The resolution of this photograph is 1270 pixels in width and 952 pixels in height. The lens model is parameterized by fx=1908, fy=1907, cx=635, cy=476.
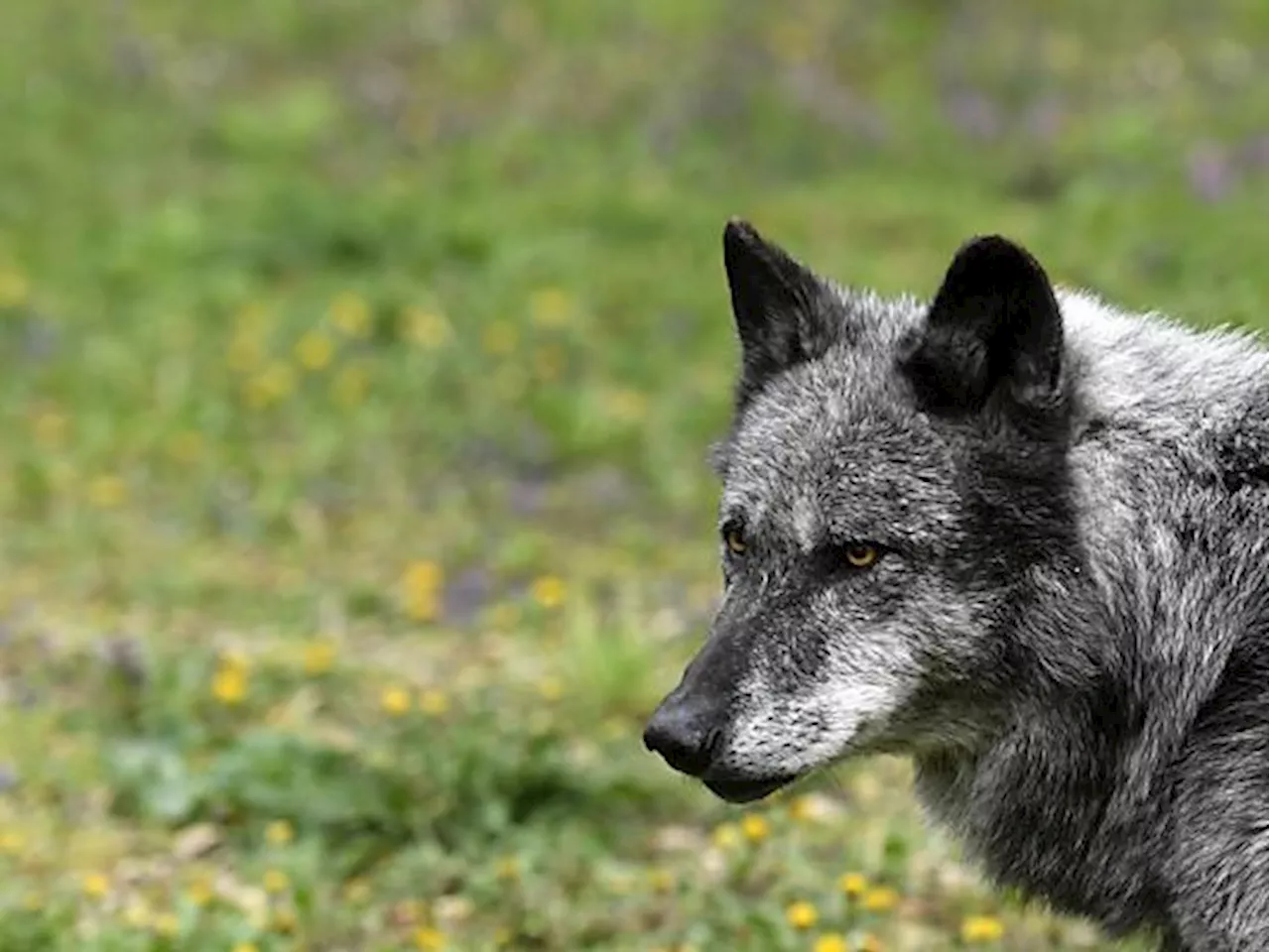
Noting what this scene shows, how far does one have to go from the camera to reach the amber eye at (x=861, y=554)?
150 inches

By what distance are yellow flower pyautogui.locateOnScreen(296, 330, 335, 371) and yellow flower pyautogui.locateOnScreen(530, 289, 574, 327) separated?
3.72ft

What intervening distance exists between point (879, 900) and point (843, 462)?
1.76 metres

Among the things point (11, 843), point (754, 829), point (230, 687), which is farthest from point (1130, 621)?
point (230, 687)

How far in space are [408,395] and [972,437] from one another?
634 cm

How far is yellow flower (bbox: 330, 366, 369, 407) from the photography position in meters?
9.79

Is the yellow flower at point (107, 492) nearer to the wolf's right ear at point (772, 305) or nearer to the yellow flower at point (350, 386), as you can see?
the yellow flower at point (350, 386)

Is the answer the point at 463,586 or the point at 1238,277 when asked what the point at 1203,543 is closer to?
the point at 463,586

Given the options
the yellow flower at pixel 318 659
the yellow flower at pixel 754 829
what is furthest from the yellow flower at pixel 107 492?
the yellow flower at pixel 754 829

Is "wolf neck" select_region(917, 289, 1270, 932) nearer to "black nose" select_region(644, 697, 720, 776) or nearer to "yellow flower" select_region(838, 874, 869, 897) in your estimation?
"black nose" select_region(644, 697, 720, 776)

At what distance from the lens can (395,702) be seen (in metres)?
6.40

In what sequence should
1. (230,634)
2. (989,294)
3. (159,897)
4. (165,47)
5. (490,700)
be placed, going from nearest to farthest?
(989,294) < (159,897) < (490,700) < (230,634) < (165,47)

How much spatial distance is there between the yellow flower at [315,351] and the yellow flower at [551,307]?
44.6 inches

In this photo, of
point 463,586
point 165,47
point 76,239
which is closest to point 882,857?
point 463,586

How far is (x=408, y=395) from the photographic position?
32.3 ft
